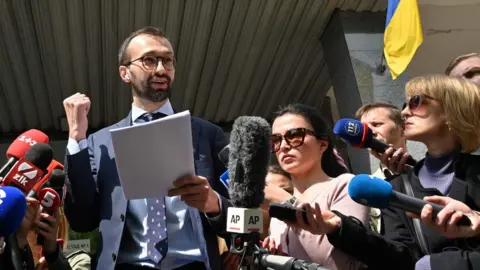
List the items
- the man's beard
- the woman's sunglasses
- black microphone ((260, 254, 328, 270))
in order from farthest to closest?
1. the man's beard
2. the woman's sunglasses
3. black microphone ((260, 254, 328, 270))

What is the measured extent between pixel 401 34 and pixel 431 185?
321 cm

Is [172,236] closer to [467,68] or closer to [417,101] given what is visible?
[417,101]

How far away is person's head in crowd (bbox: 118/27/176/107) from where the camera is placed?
2658mm

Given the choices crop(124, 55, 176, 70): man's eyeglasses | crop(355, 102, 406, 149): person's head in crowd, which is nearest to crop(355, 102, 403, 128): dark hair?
crop(355, 102, 406, 149): person's head in crowd

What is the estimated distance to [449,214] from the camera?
5.42ft

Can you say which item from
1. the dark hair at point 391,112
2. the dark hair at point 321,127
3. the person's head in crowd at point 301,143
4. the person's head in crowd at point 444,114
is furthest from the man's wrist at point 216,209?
the dark hair at point 391,112

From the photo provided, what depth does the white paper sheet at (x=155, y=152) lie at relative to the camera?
2.00 metres

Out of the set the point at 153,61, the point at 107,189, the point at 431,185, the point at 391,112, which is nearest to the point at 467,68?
the point at 391,112

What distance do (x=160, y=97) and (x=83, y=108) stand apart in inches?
13.7

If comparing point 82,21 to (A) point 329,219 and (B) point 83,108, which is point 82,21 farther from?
(A) point 329,219

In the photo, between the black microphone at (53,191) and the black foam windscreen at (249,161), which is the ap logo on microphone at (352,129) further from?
the black microphone at (53,191)

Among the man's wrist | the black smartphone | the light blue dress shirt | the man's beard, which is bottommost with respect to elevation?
the light blue dress shirt

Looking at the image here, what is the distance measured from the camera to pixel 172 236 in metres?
2.38

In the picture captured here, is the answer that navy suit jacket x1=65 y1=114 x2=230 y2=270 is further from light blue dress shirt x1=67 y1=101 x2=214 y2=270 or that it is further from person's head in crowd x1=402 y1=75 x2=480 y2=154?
person's head in crowd x1=402 y1=75 x2=480 y2=154
